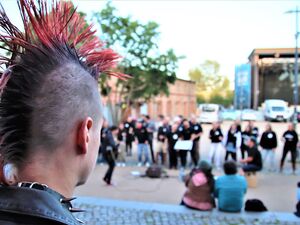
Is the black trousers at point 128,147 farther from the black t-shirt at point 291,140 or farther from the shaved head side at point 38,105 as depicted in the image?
the shaved head side at point 38,105

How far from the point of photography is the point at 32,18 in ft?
3.50

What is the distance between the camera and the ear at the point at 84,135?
1046 mm

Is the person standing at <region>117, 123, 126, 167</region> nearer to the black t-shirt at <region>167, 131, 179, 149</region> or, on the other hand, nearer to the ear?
the black t-shirt at <region>167, 131, 179, 149</region>

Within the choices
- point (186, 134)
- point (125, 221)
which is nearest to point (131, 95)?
point (186, 134)

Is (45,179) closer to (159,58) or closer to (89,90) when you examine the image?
(89,90)

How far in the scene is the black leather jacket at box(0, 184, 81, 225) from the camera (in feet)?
2.80

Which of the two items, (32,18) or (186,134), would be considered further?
(186,134)

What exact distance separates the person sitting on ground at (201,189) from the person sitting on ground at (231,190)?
191mm

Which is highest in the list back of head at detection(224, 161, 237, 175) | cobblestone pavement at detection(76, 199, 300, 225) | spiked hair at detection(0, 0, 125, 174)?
spiked hair at detection(0, 0, 125, 174)

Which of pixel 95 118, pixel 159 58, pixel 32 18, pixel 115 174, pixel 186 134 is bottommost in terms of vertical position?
pixel 115 174

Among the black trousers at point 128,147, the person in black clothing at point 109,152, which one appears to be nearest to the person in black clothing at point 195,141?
the black trousers at point 128,147

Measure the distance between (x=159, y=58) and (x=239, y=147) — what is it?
914cm

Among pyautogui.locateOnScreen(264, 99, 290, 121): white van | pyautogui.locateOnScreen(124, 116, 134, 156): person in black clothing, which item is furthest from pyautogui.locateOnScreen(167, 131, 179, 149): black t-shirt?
pyautogui.locateOnScreen(264, 99, 290, 121): white van

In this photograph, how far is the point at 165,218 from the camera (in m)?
6.46
